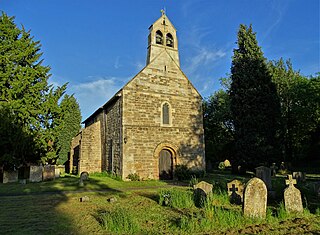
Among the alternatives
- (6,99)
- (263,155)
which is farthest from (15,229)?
(263,155)

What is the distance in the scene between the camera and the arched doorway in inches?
774

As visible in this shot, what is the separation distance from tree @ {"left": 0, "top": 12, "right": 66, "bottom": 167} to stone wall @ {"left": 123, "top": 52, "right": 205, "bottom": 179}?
853cm

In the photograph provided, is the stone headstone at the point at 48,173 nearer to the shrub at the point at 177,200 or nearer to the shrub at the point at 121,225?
the shrub at the point at 177,200

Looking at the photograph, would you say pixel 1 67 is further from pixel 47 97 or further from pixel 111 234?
pixel 111 234

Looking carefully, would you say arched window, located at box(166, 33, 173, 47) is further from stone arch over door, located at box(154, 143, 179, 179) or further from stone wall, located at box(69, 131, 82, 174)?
stone wall, located at box(69, 131, 82, 174)

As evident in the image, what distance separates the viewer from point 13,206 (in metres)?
9.53

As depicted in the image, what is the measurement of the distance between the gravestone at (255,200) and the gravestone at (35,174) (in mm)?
15729

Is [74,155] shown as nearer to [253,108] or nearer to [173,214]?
[253,108]

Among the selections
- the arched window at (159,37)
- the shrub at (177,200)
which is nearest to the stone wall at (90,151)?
the arched window at (159,37)

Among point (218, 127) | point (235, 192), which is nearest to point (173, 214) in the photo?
point (235, 192)

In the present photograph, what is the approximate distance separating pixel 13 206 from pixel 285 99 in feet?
114

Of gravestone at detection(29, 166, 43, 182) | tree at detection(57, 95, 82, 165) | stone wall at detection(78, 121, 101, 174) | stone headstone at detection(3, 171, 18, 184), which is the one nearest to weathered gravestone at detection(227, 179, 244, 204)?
gravestone at detection(29, 166, 43, 182)

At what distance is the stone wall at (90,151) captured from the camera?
2267 centimetres

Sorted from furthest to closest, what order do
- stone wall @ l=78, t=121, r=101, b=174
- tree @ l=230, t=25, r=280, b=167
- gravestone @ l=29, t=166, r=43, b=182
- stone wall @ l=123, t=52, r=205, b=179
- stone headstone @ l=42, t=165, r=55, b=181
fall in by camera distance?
tree @ l=230, t=25, r=280, b=167 < stone wall @ l=78, t=121, r=101, b=174 < stone wall @ l=123, t=52, r=205, b=179 < stone headstone @ l=42, t=165, r=55, b=181 < gravestone @ l=29, t=166, r=43, b=182
